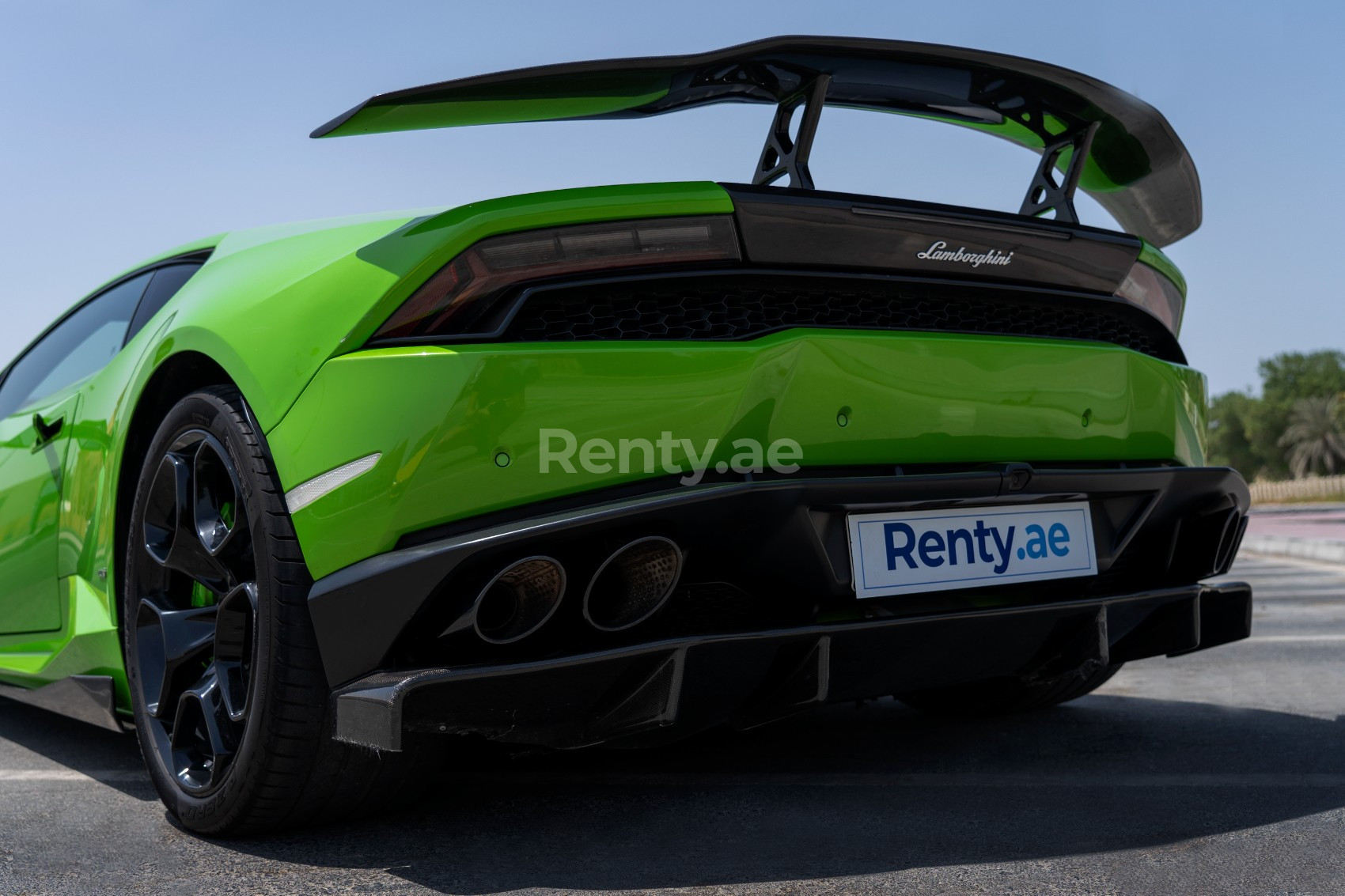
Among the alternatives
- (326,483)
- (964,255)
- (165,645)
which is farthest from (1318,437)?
(326,483)

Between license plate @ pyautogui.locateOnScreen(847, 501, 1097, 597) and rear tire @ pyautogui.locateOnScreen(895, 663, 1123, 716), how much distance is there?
92cm

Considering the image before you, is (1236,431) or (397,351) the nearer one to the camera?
(397,351)

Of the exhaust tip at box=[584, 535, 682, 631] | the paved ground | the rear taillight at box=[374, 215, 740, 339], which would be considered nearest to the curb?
the paved ground

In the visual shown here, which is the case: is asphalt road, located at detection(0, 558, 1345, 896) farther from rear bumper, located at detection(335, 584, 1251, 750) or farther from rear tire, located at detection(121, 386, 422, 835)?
rear bumper, located at detection(335, 584, 1251, 750)

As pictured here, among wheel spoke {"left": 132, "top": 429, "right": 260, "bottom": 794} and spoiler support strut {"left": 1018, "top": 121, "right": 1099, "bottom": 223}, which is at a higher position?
spoiler support strut {"left": 1018, "top": 121, "right": 1099, "bottom": 223}

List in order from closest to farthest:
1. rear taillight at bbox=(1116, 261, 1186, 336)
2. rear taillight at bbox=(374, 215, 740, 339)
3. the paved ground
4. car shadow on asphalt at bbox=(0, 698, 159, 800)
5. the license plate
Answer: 1. rear taillight at bbox=(374, 215, 740, 339)
2. the license plate
3. rear taillight at bbox=(1116, 261, 1186, 336)
4. car shadow on asphalt at bbox=(0, 698, 159, 800)
5. the paved ground

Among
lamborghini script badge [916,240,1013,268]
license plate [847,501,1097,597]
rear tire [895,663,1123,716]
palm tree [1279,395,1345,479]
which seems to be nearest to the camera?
license plate [847,501,1097,597]

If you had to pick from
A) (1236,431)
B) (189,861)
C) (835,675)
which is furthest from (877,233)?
(1236,431)

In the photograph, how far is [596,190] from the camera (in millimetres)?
2148

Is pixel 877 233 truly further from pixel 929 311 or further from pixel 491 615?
Result: pixel 491 615

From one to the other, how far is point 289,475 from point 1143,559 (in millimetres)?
1848

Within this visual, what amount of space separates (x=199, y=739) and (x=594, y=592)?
1.00 metres

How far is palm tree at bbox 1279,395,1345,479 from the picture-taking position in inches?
2579

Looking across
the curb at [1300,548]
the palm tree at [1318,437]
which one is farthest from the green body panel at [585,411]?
the palm tree at [1318,437]
